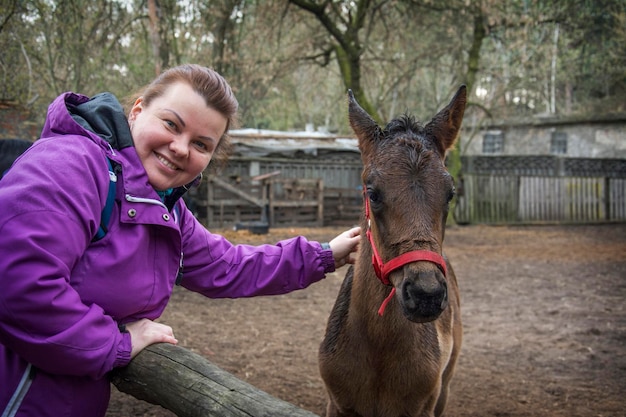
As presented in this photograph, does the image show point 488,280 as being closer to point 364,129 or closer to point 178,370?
point 364,129

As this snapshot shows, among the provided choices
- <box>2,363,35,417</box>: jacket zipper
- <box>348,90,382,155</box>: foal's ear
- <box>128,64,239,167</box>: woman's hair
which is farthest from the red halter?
<box>2,363,35,417</box>: jacket zipper

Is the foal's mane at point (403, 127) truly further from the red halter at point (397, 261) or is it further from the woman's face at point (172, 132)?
the woman's face at point (172, 132)

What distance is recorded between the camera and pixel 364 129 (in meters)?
2.89

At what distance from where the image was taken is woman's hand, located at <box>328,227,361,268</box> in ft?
9.77

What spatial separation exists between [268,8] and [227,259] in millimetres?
11575

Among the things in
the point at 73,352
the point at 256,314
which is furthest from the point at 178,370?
the point at 256,314

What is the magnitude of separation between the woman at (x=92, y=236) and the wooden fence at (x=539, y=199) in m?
18.3

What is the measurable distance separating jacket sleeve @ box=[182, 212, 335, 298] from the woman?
129 mm

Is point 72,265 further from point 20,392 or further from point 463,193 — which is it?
point 463,193

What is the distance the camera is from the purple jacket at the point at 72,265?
1.48m

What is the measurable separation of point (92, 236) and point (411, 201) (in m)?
1.33

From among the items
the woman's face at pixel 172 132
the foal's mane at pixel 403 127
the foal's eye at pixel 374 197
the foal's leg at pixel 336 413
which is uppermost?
the foal's mane at pixel 403 127

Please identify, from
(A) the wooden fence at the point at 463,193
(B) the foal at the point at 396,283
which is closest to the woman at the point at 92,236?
(B) the foal at the point at 396,283

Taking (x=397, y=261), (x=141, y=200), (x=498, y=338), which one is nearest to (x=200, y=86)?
(x=141, y=200)
